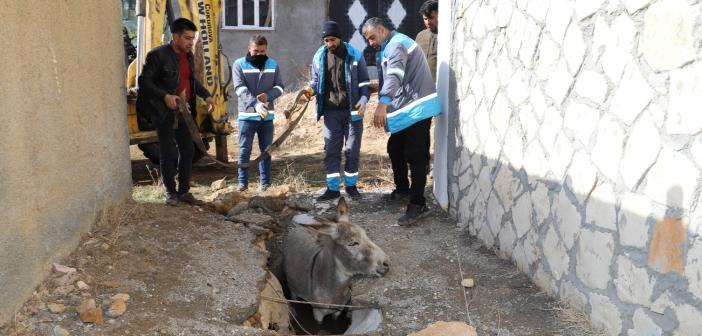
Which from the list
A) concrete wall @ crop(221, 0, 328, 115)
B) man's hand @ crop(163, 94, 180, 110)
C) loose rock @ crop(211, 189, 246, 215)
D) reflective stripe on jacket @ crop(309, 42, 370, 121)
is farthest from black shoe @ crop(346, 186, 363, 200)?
concrete wall @ crop(221, 0, 328, 115)

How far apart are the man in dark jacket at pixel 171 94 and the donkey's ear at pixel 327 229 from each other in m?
1.75

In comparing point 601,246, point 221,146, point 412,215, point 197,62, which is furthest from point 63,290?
point 221,146

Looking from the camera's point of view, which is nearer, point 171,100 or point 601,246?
point 601,246

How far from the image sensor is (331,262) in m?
5.30

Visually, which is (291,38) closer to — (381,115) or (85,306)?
(381,115)

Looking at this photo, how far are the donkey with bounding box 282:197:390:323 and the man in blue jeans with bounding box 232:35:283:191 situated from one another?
84.3 inches

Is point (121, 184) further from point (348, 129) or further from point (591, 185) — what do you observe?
point (591, 185)

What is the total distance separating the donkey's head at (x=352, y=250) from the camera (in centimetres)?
495

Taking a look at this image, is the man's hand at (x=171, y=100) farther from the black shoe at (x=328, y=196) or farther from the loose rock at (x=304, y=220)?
the black shoe at (x=328, y=196)

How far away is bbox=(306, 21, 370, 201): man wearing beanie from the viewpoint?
7.06 meters

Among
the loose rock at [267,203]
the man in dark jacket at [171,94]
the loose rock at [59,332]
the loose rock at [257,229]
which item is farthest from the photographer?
the loose rock at [267,203]

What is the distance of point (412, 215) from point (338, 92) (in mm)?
1649

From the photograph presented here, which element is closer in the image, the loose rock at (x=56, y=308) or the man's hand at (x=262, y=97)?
the loose rock at (x=56, y=308)

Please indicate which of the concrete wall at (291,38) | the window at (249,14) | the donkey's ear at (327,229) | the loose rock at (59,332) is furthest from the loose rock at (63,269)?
the window at (249,14)
